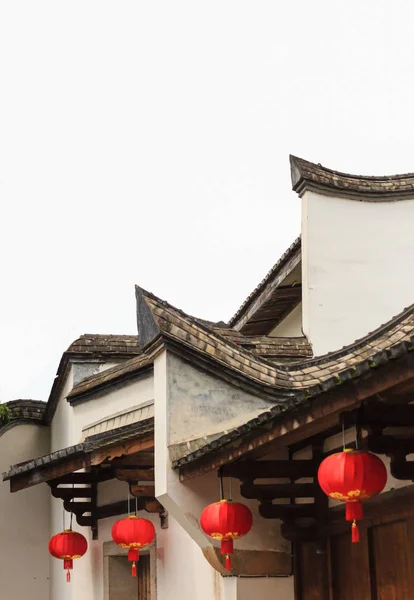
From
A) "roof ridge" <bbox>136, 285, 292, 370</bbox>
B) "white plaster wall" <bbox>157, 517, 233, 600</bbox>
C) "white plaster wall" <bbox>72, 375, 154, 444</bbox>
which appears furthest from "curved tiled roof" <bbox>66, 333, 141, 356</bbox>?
"roof ridge" <bbox>136, 285, 292, 370</bbox>

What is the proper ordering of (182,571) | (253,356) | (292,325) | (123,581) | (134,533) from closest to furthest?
(253,356) → (134,533) → (182,571) → (123,581) → (292,325)

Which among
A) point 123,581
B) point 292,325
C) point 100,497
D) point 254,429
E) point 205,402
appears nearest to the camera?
point 254,429

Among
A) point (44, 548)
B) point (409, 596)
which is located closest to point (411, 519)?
point (409, 596)

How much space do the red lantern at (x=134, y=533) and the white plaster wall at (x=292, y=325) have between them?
5.55 m

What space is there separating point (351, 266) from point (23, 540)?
634cm

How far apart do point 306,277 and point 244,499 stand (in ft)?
13.7

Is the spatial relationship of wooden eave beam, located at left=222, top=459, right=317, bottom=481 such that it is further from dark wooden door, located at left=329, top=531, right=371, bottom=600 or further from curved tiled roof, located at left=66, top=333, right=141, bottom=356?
curved tiled roof, located at left=66, top=333, right=141, bottom=356

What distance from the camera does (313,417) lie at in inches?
261

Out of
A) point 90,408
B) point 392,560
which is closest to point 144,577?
point 90,408

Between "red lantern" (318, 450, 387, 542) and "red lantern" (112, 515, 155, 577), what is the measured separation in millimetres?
4481

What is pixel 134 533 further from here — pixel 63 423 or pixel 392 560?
pixel 63 423

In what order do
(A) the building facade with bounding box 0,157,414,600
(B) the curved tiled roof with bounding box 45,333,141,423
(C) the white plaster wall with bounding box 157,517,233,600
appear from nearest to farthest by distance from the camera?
(A) the building facade with bounding box 0,157,414,600, (C) the white plaster wall with bounding box 157,517,233,600, (B) the curved tiled roof with bounding box 45,333,141,423

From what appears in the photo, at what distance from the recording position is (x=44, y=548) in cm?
1519

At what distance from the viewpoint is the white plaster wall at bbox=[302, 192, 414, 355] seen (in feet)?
41.5
